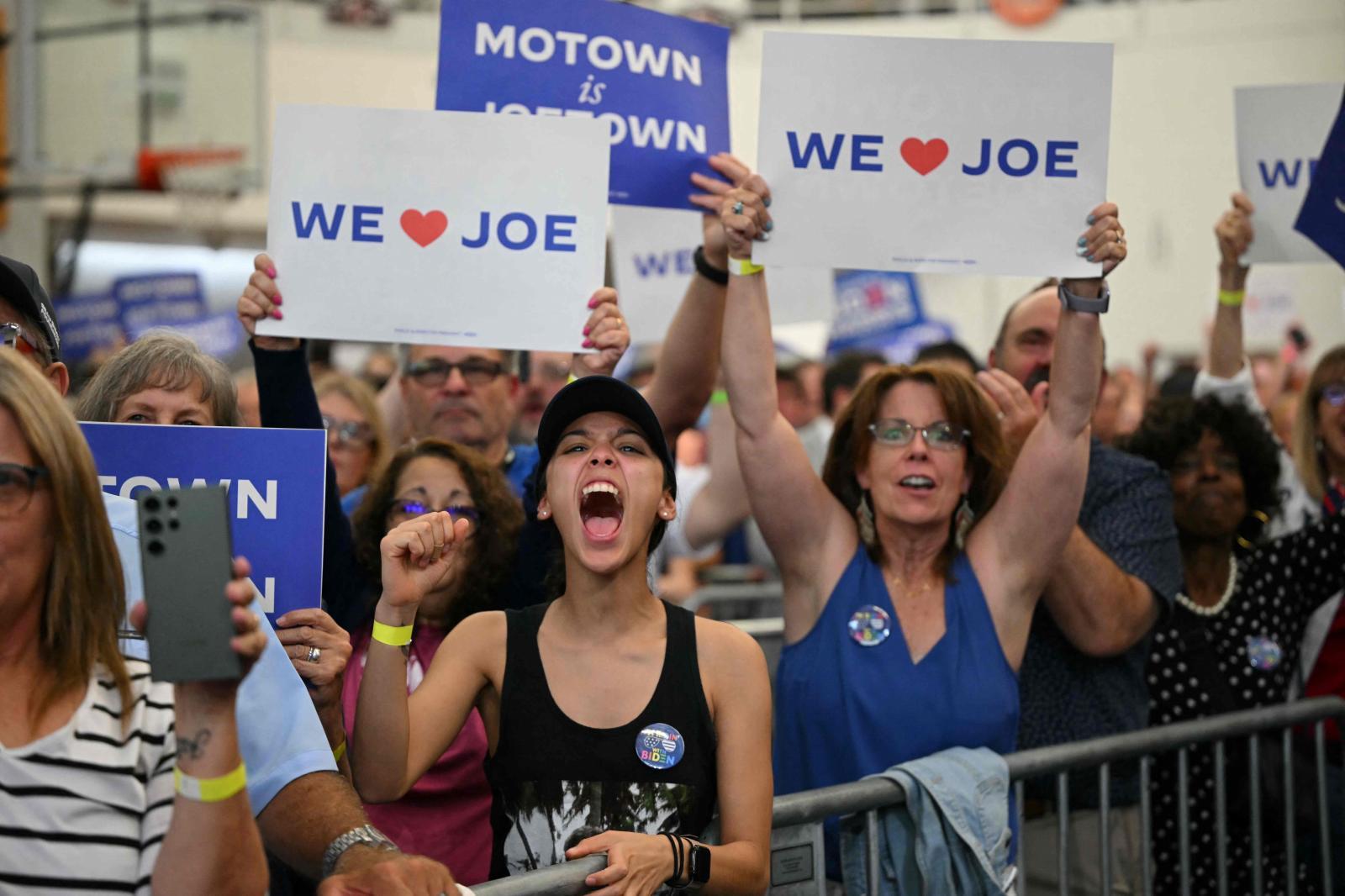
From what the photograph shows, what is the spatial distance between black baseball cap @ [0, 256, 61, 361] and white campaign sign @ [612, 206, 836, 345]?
2.59 m

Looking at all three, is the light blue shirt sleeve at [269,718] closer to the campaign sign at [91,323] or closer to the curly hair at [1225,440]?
the curly hair at [1225,440]

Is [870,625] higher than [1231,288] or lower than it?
lower

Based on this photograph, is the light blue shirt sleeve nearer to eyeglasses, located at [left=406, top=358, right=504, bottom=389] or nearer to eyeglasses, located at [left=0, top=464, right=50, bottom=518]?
eyeglasses, located at [left=0, top=464, right=50, bottom=518]

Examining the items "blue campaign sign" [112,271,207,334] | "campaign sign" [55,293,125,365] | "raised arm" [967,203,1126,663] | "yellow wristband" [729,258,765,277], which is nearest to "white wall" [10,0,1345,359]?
"campaign sign" [55,293,125,365]

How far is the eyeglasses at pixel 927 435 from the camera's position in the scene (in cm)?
346

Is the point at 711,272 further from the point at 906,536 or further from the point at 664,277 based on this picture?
the point at 664,277

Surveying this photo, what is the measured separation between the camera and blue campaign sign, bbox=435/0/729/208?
3863mm

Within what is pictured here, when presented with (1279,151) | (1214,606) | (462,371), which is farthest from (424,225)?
(1279,151)

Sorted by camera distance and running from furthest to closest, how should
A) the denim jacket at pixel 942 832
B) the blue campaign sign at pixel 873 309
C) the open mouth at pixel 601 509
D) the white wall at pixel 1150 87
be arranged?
the white wall at pixel 1150 87 → the blue campaign sign at pixel 873 309 → the denim jacket at pixel 942 832 → the open mouth at pixel 601 509

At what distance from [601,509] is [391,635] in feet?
1.59

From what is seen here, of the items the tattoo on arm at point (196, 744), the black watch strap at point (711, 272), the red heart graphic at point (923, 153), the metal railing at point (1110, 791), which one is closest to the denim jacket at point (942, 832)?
the metal railing at point (1110, 791)

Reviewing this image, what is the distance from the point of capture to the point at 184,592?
1.73 metres

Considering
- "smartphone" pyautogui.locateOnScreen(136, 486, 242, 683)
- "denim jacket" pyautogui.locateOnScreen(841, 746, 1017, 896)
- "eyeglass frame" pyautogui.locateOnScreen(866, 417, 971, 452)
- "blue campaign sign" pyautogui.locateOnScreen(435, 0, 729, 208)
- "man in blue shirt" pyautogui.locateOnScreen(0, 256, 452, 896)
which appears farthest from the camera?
"blue campaign sign" pyautogui.locateOnScreen(435, 0, 729, 208)

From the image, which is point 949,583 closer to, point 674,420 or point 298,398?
point 674,420
